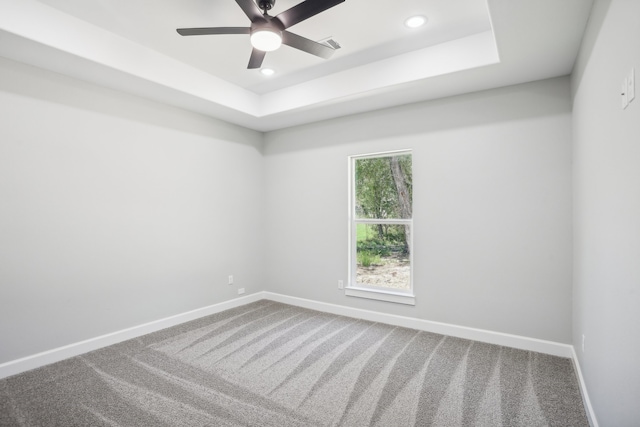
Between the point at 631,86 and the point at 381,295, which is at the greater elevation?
the point at 631,86

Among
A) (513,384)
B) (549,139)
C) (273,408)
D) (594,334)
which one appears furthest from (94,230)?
(549,139)

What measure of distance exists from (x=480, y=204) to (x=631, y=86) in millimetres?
2077

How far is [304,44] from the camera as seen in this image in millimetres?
2344

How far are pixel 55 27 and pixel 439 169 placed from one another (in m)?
3.63

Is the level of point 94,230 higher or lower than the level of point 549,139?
lower

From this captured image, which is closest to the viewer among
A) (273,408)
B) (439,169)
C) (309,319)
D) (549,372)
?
(273,408)

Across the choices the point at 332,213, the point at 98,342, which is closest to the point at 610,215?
the point at 332,213

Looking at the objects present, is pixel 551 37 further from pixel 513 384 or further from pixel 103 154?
pixel 103 154

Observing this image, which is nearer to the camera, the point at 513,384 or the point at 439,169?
the point at 513,384

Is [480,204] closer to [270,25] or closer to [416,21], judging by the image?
[416,21]

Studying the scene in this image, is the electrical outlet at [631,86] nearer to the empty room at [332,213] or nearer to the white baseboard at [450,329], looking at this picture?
the empty room at [332,213]

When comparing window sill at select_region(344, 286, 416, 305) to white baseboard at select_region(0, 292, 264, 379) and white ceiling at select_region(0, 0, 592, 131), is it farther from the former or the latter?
white ceiling at select_region(0, 0, 592, 131)

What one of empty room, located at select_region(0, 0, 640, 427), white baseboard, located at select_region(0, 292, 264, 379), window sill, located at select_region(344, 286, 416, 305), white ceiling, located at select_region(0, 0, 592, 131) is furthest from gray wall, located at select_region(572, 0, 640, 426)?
white baseboard, located at select_region(0, 292, 264, 379)

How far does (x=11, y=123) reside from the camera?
2617 mm
